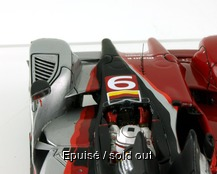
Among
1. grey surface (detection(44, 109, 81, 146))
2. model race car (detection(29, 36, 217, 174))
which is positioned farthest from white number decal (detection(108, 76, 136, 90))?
grey surface (detection(44, 109, 81, 146))

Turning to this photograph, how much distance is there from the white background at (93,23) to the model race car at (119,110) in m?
0.55

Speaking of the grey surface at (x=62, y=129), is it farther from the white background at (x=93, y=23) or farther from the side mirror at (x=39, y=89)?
the white background at (x=93, y=23)

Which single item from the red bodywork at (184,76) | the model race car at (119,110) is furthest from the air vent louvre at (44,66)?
the red bodywork at (184,76)

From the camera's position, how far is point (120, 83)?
157cm

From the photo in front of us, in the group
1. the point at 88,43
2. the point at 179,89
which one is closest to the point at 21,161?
the point at 179,89

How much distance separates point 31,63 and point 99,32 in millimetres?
945

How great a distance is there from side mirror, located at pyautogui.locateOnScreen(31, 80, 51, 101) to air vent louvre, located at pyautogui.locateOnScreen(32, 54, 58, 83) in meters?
0.07

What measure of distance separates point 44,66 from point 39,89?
150 mm

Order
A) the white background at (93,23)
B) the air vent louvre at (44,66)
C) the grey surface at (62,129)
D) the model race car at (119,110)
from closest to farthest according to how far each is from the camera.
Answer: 1. the model race car at (119,110)
2. the grey surface at (62,129)
3. the air vent louvre at (44,66)
4. the white background at (93,23)

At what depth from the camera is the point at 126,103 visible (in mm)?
1513

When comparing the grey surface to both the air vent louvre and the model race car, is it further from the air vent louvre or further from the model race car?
the air vent louvre

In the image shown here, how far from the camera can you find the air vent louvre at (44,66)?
1.61 metres

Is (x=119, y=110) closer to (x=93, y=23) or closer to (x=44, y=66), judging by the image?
(x=44, y=66)

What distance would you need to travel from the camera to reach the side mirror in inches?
59.1
